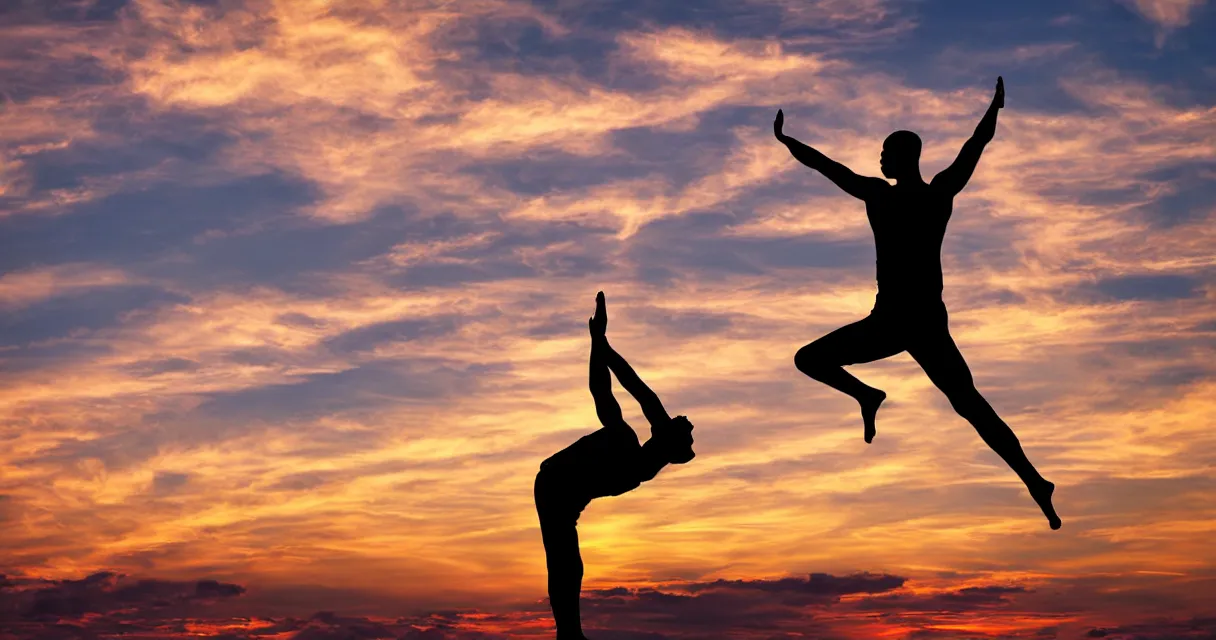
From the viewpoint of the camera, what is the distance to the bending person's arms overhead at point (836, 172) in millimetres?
15914

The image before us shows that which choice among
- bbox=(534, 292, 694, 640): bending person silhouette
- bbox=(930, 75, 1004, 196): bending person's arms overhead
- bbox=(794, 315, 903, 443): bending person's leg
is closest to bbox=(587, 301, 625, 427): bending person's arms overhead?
bbox=(534, 292, 694, 640): bending person silhouette

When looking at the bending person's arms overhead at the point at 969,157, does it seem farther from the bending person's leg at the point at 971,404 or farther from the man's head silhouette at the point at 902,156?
the bending person's leg at the point at 971,404

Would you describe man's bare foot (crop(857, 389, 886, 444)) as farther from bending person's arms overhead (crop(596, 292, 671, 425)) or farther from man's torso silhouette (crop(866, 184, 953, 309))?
bending person's arms overhead (crop(596, 292, 671, 425))

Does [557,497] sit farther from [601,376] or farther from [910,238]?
[910,238]

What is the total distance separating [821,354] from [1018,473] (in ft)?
8.35

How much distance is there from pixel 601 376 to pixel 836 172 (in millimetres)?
3699

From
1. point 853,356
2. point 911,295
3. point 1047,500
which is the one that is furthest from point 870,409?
point 1047,500

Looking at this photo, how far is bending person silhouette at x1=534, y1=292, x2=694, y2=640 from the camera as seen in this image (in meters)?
16.8

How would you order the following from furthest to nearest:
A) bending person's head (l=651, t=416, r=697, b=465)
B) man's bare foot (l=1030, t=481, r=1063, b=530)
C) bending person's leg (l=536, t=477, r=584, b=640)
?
bending person's leg (l=536, t=477, r=584, b=640), bending person's head (l=651, t=416, r=697, b=465), man's bare foot (l=1030, t=481, r=1063, b=530)

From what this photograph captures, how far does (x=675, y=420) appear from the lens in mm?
16781

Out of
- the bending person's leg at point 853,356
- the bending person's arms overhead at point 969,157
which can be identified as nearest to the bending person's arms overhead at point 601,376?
the bending person's leg at point 853,356

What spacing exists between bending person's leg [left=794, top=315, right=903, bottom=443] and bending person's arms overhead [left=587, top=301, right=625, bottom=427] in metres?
2.32

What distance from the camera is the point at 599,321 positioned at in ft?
55.7

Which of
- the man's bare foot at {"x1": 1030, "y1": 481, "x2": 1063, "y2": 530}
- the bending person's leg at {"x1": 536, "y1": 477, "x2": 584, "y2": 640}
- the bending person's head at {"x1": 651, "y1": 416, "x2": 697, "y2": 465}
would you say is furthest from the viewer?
the bending person's leg at {"x1": 536, "y1": 477, "x2": 584, "y2": 640}
